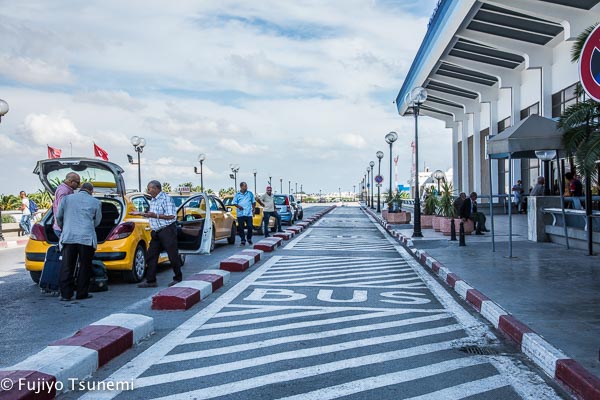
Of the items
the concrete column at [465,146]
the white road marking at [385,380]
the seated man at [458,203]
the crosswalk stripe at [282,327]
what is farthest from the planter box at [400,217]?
the white road marking at [385,380]

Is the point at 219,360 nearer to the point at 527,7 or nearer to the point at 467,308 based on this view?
the point at 467,308

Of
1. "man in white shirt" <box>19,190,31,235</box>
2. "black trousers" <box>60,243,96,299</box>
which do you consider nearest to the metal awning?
"black trousers" <box>60,243,96,299</box>

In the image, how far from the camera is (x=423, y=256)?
13.2 m

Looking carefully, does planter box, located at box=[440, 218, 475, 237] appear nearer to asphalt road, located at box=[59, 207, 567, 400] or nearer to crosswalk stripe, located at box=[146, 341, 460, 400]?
asphalt road, located at box=[59, 207, 567, 400]

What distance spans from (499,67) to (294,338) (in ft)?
89.2

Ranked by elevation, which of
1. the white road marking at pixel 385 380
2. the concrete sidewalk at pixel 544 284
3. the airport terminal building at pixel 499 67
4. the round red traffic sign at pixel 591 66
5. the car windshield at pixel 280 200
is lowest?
the white road marking at pixel 385 380

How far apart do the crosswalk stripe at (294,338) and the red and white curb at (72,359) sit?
1.76ft

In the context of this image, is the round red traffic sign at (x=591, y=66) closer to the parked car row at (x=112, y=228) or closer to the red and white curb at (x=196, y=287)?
the red and white curb at (x=196, y=287)

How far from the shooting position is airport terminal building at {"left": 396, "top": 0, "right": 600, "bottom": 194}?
21.0 metres

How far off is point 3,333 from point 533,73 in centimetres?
2741

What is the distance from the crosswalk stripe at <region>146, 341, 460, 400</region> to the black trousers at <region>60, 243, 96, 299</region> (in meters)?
4.37

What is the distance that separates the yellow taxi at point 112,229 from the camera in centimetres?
948

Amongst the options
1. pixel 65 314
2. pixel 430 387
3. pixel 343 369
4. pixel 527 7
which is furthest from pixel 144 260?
pixel 527 7

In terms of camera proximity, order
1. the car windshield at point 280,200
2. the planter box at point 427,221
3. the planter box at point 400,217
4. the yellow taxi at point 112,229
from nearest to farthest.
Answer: the yellow taxi at point 112,229 → the planter box at point 427,221 → the car windshield at point 280,200 → the planter box at point 400,217
